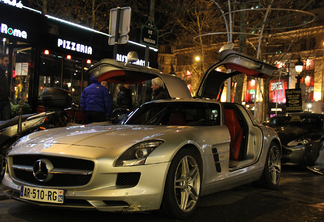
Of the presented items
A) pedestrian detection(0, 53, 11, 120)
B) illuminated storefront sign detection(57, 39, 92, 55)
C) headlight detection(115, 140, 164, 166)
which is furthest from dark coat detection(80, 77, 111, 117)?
headlight detection(115, 140, 164, 166)

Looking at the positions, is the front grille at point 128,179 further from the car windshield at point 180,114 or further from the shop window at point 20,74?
the shop window at point 20,74

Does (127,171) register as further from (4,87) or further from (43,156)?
(4,87)

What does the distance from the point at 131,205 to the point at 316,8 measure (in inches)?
2334

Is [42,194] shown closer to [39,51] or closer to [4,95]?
[4,95]

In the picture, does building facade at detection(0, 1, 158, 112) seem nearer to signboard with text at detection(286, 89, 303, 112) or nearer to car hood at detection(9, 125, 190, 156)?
car hood at detection(9, 125, 190, 156)

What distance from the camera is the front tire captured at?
3.49 meters

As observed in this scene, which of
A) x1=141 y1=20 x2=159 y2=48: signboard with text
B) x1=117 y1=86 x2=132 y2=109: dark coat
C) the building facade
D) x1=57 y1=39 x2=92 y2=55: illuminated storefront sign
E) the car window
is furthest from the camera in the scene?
x1=57 y1=39 x2=92 y2=55: illuminated storefront sign

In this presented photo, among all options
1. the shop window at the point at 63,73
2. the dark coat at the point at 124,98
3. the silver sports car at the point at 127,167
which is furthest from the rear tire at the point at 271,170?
the shop window at the point at 63,73

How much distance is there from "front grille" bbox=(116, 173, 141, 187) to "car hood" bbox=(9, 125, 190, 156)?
8.9 inches

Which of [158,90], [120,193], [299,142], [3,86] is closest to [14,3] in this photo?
[3,86]

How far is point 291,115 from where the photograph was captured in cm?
1017

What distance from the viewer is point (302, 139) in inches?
340

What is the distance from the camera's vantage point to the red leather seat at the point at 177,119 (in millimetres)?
5125

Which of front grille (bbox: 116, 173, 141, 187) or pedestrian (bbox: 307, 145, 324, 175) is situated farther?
pedestrian (bbox: 307, 145, 324, 175)
